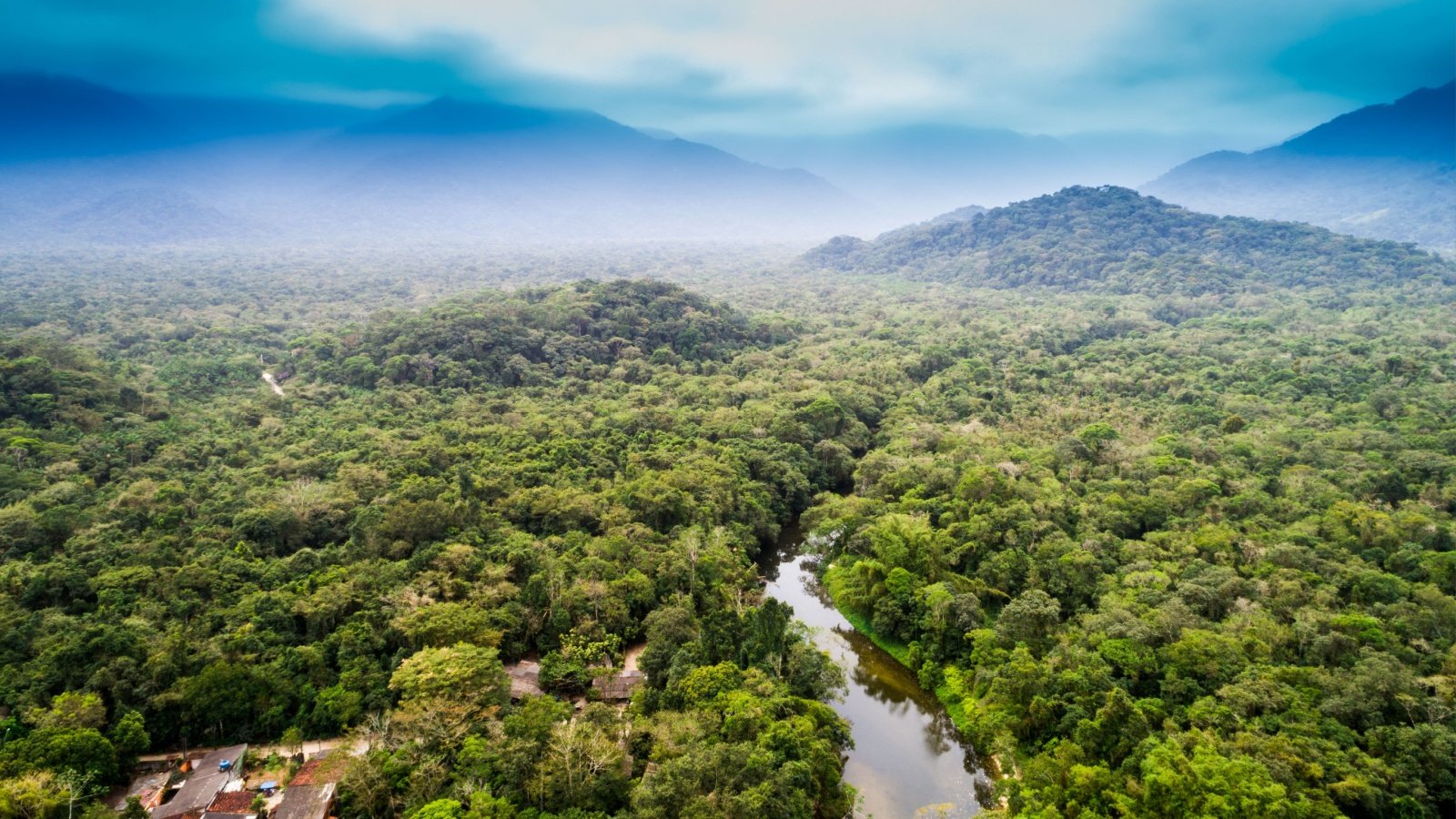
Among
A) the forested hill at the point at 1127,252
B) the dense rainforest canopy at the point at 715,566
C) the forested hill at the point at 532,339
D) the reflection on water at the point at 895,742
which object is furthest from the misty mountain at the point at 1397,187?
the reflection on water at the point at 895,742

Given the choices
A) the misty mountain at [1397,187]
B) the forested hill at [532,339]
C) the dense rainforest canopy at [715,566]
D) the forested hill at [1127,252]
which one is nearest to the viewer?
the dense rainforest canopy at [715,566]

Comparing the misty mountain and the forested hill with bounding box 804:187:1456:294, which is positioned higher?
the misty mountain

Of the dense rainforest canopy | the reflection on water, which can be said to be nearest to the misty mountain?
the dense rainforest canopy

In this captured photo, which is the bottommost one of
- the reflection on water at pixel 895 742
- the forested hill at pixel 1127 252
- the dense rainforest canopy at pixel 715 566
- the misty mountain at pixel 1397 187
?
the reflection on water at pixel 895 742

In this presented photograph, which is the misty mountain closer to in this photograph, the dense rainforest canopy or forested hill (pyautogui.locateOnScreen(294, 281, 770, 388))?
the dense rainforest canopy

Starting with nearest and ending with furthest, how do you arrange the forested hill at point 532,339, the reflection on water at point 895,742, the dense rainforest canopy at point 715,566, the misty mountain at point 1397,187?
1. the dense rainforest canopy at point 715,566
2. the reflection on water at point 895,742
3. the forested hill at point 532,339
4. the misty mountain at point 1397,187

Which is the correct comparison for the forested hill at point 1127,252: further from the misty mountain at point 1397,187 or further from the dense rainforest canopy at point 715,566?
the misty mountain at point 1397,187
